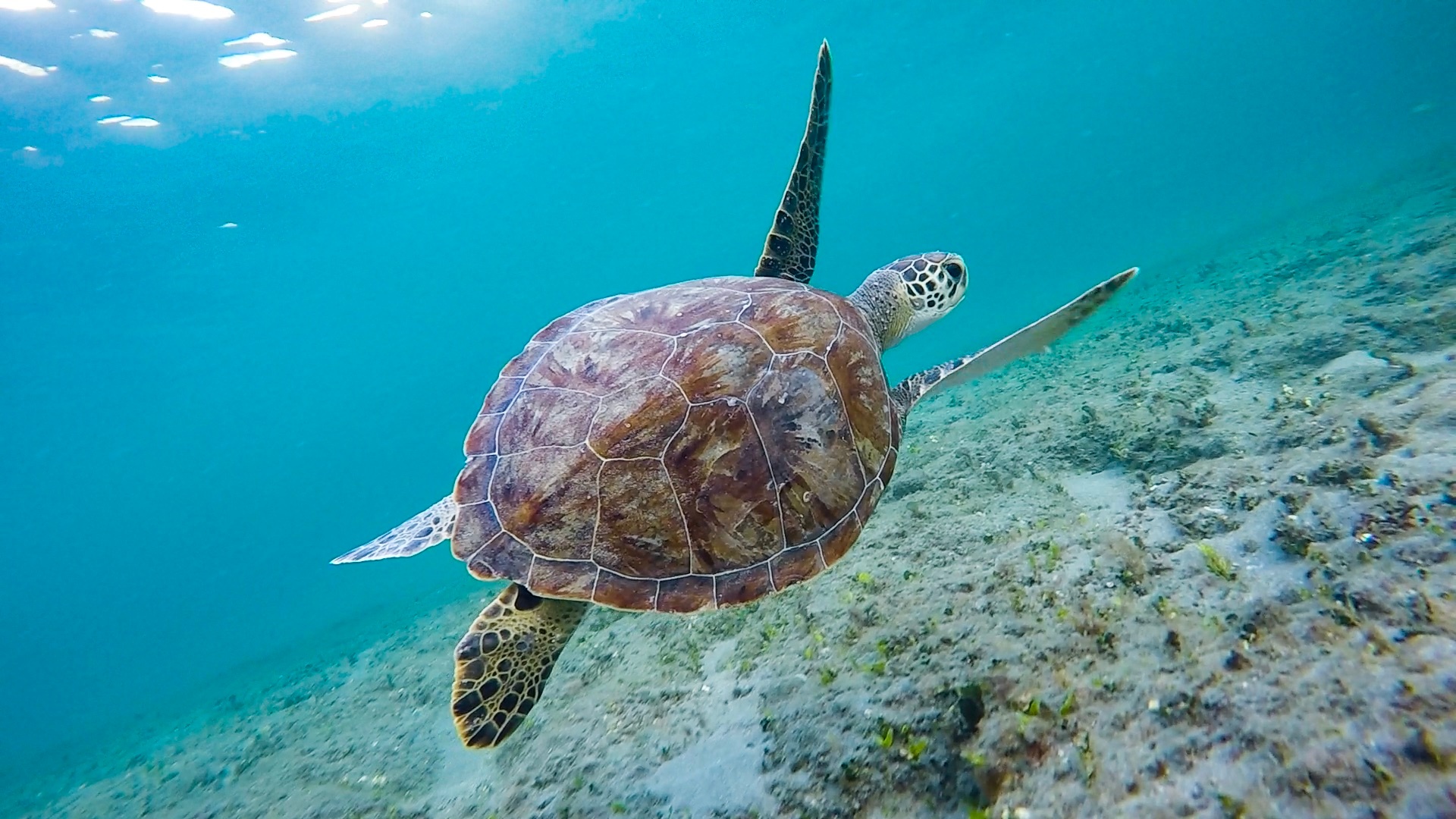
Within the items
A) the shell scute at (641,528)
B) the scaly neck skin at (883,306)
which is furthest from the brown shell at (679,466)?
the scaly neck skin at (883,306)

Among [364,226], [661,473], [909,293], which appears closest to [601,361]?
[661,473]

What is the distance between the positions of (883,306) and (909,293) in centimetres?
29

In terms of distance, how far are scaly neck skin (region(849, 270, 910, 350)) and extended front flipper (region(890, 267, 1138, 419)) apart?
61 cm

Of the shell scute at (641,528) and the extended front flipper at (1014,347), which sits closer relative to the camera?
the shell scute at (641,528)

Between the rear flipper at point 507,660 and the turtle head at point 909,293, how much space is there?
2830 mm

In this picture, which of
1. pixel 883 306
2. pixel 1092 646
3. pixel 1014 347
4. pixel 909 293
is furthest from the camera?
pixel 909 293

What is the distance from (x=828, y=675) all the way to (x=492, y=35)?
920 inches

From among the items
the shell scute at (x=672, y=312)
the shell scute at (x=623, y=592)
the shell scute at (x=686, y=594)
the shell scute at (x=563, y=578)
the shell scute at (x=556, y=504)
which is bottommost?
the shell scute at (x=686, y=594)

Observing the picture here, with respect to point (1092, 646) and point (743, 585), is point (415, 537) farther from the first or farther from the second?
point (1092, 646)

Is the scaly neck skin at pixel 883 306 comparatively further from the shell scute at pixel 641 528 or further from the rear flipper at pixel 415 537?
the rear flipper at pixel 415 537

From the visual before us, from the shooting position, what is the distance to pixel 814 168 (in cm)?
408

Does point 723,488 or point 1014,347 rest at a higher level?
point 1014,347

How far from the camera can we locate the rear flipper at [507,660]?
239 centimetres

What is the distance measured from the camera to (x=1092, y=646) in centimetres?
195
